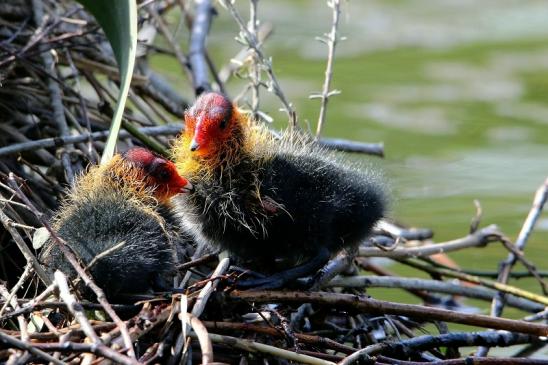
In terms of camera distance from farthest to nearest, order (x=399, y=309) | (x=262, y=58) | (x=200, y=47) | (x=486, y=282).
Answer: (x=200, y=47)
(x=262, y=58)
(x=486, y=282)
(x=399, y=309)

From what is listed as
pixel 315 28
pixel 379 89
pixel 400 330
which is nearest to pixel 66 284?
pixel 400 330

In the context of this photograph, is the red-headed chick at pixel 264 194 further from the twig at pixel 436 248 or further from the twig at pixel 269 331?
the twig at pixel 436 248

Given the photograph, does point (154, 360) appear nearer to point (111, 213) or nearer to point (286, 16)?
point (111, 213)

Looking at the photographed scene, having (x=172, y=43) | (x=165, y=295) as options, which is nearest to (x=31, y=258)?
(x=165, y=295)

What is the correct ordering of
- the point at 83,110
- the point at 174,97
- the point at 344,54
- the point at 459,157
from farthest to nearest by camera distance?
the point at 344,54 → the point at 459,157 → the point at 174,97 → the point at 83,110

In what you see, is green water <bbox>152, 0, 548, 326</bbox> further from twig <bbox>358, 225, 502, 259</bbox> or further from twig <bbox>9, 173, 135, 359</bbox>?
twig <bbox>9, 173, 135, 359</bbox>

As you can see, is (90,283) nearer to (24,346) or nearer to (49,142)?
(24,346)
